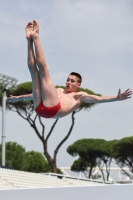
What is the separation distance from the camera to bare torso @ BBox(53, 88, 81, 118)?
20.5 feet

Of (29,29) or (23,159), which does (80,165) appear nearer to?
(23,159)

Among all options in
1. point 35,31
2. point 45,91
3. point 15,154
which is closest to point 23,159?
point 15,154

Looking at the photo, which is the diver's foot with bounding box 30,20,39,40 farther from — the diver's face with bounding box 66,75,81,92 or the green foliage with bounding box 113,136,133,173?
the green foliage with bounding box 113,136,133,173

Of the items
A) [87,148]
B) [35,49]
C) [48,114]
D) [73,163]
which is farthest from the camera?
[73,163]

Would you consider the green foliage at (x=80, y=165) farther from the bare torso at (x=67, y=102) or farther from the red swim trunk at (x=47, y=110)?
the red swim trunk at (x=47, y=110)

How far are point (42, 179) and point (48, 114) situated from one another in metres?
20.0

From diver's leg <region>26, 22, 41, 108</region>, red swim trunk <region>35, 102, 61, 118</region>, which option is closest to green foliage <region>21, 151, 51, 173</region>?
red swim trunk <region>35, 102, 61, 118</region>

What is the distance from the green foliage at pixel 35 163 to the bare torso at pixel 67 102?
33.0 m

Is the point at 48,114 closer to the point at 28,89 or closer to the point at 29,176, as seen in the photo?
the point at 29,176

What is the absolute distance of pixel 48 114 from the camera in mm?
6137

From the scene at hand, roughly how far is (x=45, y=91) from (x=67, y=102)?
51 centimetres

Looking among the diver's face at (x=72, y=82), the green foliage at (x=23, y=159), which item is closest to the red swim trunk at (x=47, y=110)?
the diver's face at (x=72, y=82)

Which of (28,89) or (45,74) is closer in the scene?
(45,74)

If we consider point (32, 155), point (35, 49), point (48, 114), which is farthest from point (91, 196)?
point (32, 155)
